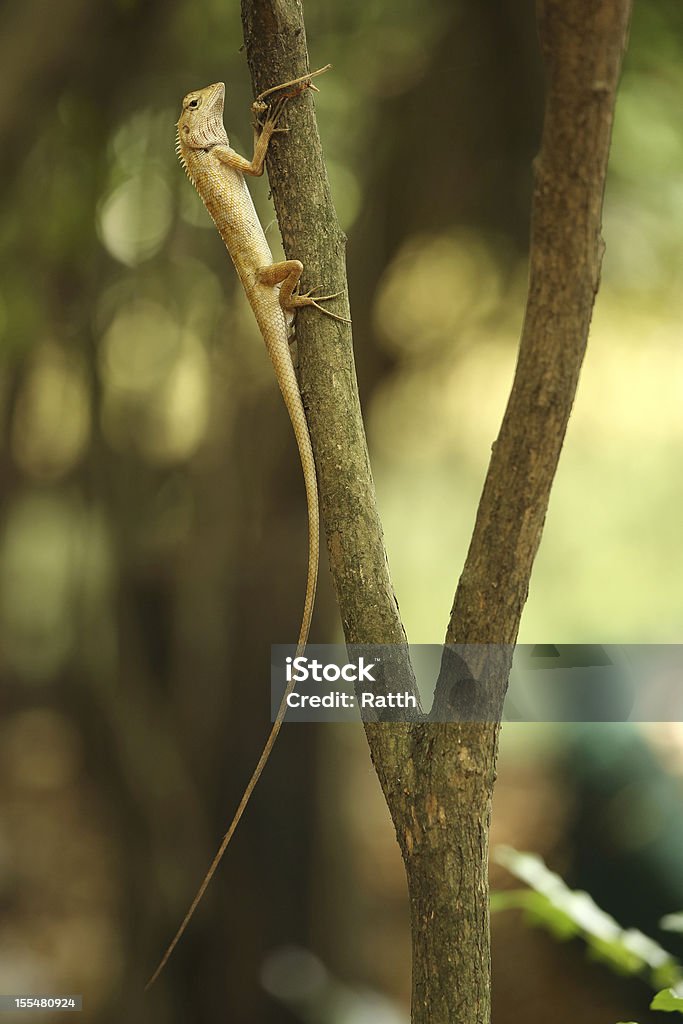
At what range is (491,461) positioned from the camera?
23.6 inches

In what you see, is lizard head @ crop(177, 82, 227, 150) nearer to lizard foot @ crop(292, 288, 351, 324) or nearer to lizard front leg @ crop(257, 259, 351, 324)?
lizard front leg @ crop(257, 259, 351, 324)

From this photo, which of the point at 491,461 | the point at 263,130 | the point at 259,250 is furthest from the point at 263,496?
the point at 491,461

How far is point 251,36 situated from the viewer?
2.48 feet

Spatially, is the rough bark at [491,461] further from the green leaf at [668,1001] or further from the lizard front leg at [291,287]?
the green leaf at [668,1001]

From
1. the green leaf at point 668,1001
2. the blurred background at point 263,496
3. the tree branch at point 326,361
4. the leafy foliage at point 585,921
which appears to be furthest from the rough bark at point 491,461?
the blurred background at point 263,496

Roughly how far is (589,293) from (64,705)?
52.5 inches

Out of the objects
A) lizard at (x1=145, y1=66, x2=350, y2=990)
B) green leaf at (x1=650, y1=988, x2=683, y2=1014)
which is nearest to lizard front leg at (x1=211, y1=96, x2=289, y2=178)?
lizard at (x1=145, y1=66, x2=350, y2=990)

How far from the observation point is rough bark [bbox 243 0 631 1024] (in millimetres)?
504

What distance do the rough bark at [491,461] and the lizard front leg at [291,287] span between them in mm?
10

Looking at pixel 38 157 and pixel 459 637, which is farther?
pixel 38 157

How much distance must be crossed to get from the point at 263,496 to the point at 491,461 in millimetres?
975

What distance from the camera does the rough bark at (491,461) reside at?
0.50m

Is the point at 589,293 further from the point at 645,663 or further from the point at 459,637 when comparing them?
the point at 645,663

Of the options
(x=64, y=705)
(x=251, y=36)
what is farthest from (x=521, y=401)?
(x=64, y=705)
